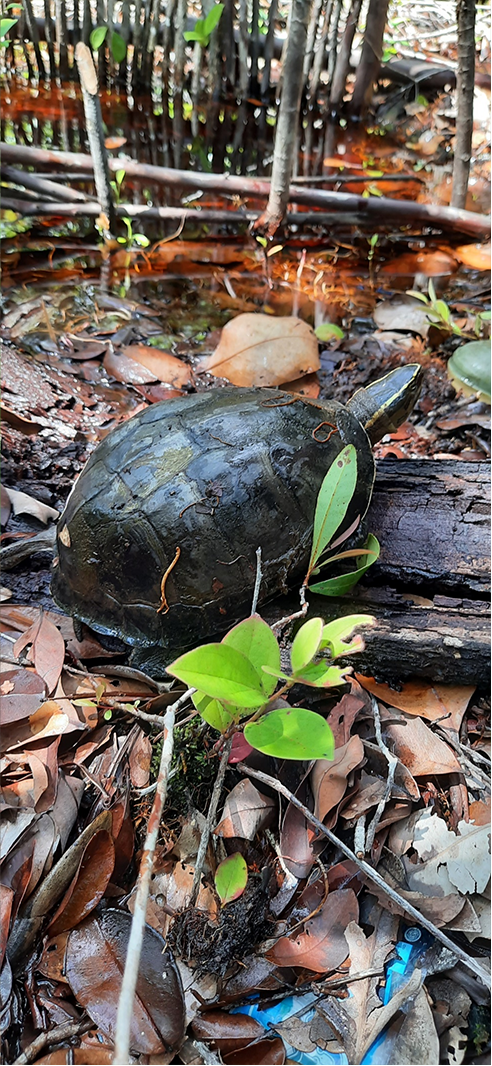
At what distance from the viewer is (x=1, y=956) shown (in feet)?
3.39

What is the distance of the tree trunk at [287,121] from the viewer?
7.40 feet

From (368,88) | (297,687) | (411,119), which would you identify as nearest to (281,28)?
(368,88)

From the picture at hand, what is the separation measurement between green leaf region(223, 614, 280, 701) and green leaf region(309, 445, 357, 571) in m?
0.38

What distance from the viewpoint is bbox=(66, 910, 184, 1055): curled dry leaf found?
3.02 feet

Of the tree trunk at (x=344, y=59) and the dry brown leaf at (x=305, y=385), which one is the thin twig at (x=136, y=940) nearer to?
the dry brown leaf at (x=305, y=385)

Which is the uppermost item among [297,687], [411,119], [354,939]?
[411,119]

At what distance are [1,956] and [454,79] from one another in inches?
151

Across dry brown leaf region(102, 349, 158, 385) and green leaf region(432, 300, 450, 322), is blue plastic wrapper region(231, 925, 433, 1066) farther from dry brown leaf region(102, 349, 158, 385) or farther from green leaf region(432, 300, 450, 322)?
→ green leaf region(432, 300, 450, 322)

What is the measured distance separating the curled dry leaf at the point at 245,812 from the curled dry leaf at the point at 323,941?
0.63ft

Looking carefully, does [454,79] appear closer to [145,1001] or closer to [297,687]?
[297,687]

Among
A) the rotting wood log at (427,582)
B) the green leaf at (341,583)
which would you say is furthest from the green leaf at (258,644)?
the rotting wood log at (427,582)

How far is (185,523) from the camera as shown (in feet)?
4.89

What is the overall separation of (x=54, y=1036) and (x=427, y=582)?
1.24 meters

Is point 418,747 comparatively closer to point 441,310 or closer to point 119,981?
point 119,981
